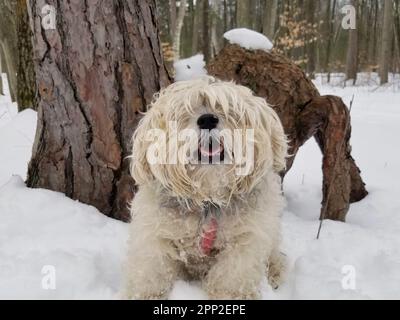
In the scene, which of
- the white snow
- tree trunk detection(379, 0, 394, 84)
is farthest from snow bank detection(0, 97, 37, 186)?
tree trunk detection(379, 0, 394, 84)

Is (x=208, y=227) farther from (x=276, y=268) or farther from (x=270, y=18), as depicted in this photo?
(x=270, y=18)

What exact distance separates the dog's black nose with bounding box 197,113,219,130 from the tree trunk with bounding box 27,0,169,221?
1292 millimetres

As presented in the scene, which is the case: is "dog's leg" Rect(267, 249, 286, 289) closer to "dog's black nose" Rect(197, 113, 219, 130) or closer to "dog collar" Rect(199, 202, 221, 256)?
"dog collar" Rect(199, 202, 221, 256)

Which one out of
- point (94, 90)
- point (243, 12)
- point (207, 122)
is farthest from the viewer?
point (243, 12)

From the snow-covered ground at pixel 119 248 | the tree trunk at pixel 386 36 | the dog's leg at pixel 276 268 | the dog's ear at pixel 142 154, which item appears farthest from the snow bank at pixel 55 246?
the tree trunk at pixel 386 36

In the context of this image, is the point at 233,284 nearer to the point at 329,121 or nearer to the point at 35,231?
the point at 35,231

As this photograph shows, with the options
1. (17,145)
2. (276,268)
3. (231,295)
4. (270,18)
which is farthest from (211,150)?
(270,18)

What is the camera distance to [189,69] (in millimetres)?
4070

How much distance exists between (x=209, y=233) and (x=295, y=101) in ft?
6.26

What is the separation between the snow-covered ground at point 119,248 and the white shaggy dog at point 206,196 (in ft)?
0.67

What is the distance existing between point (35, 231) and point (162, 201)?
1.19 metres

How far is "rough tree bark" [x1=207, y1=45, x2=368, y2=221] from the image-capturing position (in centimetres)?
396

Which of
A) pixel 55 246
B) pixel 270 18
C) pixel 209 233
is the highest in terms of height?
pixel 270 18
